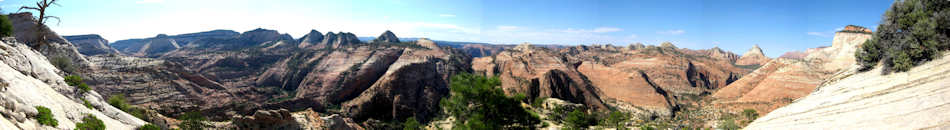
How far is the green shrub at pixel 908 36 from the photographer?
51.4 ft

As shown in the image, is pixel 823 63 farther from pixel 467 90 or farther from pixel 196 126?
pixel 196 126

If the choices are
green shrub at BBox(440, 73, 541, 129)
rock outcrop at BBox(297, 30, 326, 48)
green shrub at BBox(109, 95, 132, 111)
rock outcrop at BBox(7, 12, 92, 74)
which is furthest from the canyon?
rock outcrop at BBox(297, 30, 326, 48)

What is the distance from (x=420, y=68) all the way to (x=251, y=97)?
135 ft

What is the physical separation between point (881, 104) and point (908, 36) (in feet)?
29.7

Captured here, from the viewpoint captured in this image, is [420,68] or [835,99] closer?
[835,99]

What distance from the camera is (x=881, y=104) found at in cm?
1206

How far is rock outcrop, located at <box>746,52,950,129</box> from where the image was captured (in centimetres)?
973

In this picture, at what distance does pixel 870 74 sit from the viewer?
1719cm

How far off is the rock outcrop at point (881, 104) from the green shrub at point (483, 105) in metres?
12.2

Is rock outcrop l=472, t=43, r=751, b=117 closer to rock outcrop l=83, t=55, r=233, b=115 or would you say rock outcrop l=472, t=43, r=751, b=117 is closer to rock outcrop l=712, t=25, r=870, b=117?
rock outcrop l=712, t=25, r=870, b=117

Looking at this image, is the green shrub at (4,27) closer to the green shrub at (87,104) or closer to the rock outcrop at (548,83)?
the green shrub at (87,104)

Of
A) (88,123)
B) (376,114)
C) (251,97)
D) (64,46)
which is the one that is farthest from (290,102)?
(88,123)

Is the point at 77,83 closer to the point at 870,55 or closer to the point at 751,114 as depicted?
the point at 870,55

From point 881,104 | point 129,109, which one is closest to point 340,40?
point 129,109
